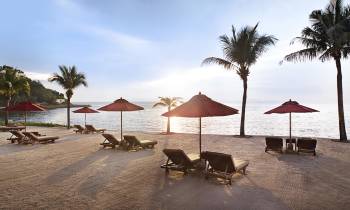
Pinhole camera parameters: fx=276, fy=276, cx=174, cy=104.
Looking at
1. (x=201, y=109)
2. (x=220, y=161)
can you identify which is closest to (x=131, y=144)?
(x=201, y=109)

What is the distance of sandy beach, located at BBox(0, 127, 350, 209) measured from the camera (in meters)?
6.28

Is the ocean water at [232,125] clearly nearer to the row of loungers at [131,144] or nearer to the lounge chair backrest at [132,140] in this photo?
the row of loungers at [131,144]

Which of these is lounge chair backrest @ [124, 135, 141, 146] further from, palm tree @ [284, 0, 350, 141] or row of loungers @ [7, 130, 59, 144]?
palm tree @ [284, 0, 350, 141]

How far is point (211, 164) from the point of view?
8117 mm

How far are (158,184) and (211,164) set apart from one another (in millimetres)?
1650

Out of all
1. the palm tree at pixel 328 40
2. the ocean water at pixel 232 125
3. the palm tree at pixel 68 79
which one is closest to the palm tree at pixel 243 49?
the palm tree at pixel 328 40

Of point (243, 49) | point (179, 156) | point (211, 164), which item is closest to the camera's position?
point (211, 164)

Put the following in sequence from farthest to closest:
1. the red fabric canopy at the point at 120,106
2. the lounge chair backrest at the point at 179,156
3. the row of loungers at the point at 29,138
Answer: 1. the row of loungers at the point at 29,138
2. the red fabric canopy at the point at 120,106
3. the lounge chair backrest at the point at 179,156

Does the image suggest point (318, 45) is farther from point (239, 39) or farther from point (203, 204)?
point (203, 204)

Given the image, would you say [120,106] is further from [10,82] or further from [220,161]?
[10,82]

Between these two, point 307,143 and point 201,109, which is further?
point 307,143

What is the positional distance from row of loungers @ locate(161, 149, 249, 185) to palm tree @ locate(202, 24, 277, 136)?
11371 millimetres

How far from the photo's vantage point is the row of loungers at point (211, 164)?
7746 millimetres

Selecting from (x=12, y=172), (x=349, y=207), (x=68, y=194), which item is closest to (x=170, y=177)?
(x=68, y=194)
